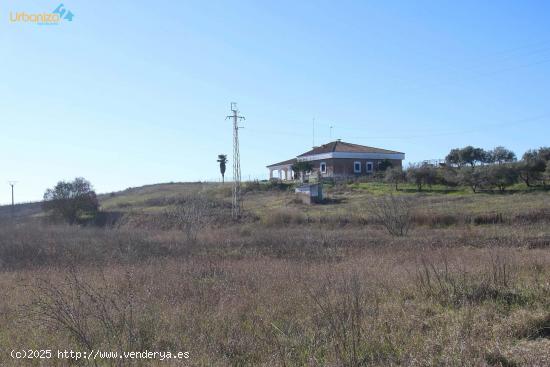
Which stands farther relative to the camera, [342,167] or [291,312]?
[342,167]

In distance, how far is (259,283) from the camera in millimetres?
8914

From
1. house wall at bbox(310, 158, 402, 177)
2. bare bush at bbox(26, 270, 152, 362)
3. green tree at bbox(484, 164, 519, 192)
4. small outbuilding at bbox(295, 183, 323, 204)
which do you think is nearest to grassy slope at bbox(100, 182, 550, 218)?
small outbuilding at bbox(295, 183, 323, 204)

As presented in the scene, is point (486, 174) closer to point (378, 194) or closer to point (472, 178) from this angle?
point (472, 178)

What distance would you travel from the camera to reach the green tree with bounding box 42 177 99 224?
38906 mm

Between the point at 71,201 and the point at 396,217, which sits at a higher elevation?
the point at 71,201

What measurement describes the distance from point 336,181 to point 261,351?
48.3 metres

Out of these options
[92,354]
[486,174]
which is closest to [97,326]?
Result: [92,354]

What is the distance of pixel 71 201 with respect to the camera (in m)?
39.3

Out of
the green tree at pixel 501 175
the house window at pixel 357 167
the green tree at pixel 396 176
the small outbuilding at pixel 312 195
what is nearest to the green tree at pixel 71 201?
the small outbuilding at pixel 312 195

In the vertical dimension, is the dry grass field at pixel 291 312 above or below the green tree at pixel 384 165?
below

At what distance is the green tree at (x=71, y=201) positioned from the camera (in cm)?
3891

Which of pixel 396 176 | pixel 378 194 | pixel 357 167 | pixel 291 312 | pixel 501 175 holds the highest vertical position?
pixel 357 167

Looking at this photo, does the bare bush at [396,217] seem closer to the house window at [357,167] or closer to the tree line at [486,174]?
the tree line at [486,174]

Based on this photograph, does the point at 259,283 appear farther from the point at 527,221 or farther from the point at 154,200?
the point at 154,200
